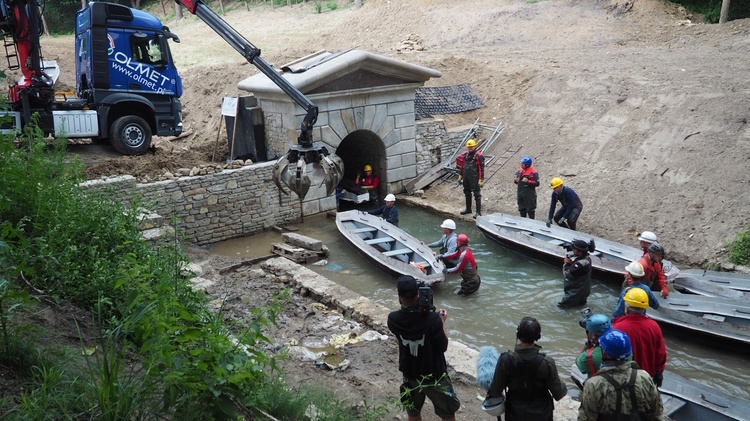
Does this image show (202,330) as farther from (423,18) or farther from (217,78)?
(423,18)

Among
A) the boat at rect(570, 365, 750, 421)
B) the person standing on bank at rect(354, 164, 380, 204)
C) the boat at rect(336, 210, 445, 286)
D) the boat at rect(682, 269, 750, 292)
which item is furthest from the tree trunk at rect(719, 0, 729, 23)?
the boat at rect(570, 365, 750, 421)

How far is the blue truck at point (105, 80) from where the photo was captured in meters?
11.7

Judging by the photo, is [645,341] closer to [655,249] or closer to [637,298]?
[637,298]

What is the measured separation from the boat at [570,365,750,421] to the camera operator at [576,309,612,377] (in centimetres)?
106

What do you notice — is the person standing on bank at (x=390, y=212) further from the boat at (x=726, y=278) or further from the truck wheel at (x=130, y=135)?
the truck wheel at (x=130, y=135)

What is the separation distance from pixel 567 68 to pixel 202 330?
14943 mm

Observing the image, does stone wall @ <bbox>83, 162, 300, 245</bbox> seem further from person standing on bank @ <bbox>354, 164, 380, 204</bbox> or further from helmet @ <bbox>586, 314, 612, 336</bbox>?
helmet @ <bbox>586, 314, 612, 336</bbox>

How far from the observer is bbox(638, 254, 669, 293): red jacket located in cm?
757

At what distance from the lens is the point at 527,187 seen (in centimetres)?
1166

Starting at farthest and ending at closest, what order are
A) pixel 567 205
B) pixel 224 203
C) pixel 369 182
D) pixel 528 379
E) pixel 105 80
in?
pixel 369 182 < pixel 105 80 < pixel 224 203 < pixel 567 205 < pixel 528 379

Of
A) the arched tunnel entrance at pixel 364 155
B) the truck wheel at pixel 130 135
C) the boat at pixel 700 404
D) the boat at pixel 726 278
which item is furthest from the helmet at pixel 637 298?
the truck wheel at pixel 130 135

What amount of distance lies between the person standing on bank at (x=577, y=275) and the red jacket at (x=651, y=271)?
0.72 m

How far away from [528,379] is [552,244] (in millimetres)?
6379

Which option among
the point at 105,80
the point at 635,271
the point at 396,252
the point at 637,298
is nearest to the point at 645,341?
the point at 637,298
